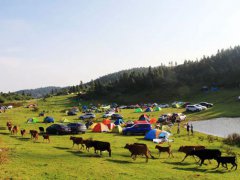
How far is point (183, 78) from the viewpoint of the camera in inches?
6407

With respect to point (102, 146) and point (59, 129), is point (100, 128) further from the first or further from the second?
point (102, 146)

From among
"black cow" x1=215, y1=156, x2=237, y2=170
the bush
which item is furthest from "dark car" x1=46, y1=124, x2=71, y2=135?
"black cow" x1=215, y1=156, x2=237, y2=170

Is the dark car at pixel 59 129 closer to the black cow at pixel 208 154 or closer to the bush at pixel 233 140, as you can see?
the bush at pixel 233 140

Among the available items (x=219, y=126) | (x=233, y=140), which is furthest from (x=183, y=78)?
(x=233, y=140)

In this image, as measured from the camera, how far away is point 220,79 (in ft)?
489

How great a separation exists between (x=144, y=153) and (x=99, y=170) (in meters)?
6.45

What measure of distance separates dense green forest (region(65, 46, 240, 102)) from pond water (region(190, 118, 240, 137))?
238 ft

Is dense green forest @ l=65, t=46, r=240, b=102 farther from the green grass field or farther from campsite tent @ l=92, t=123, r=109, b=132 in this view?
the green grass field

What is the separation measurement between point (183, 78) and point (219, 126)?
3936 inches

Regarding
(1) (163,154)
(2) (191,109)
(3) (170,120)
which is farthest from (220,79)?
(1) (163,154)

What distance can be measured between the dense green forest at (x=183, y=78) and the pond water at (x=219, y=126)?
238ft

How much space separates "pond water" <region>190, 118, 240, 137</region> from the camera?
2249 inches

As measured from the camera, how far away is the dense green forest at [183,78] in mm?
151125

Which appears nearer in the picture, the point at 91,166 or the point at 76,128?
the point at 91,166
